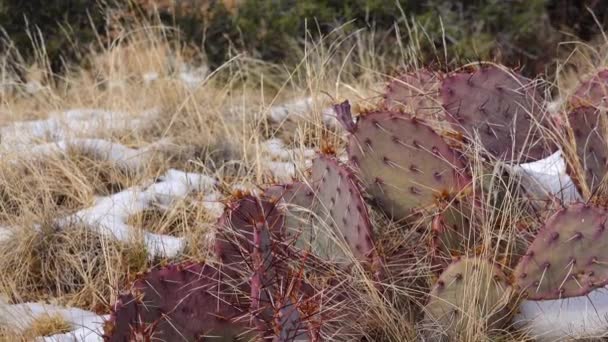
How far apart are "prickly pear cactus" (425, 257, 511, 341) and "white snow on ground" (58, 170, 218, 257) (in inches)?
44.4

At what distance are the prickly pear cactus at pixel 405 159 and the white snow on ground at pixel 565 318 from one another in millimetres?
424

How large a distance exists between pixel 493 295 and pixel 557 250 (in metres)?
0.21

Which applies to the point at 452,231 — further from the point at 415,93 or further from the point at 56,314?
the point at 56,314

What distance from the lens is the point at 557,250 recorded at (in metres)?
2.38

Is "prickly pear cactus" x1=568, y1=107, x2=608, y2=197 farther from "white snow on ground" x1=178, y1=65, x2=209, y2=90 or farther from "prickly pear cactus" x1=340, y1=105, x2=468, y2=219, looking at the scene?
"white snow on ground" x1=178, y1=65, x2=209, y2=90

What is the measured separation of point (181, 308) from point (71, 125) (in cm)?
250

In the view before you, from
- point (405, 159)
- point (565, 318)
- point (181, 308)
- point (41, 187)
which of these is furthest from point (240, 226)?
point (41, 187)

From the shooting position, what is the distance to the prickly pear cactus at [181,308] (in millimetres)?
2186

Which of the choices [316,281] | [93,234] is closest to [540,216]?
[316,281]

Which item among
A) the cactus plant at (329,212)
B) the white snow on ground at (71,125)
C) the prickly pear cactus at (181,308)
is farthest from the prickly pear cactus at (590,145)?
the white snow on ground at (71,125)

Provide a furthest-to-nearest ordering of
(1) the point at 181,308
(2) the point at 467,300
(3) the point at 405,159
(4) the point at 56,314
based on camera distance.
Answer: (4) the point at 56,314, (3) the point at 405,159, (2) the point at 467,300, (1) the point at 181,308

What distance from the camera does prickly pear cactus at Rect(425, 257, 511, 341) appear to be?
2.38 m

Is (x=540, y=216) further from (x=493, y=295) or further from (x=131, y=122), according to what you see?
(x=131, y=122)

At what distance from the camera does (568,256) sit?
2371mm
